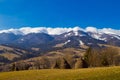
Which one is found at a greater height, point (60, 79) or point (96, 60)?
point (96, 60)

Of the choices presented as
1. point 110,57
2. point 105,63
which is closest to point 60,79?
point 105,63

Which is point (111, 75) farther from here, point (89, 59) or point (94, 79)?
point (89, 59)

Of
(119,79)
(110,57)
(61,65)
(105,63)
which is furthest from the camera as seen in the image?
(110,57)

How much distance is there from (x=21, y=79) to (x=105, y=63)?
229 feet

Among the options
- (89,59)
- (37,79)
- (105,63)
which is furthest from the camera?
(89,59)

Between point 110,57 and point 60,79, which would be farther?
point 110,57

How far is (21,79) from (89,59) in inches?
3372

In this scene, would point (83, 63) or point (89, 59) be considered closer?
point (83, 63)

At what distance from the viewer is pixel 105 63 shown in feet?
416

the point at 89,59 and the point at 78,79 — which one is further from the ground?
the point at 89,59

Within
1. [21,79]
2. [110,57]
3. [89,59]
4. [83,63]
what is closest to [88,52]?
[89,59]

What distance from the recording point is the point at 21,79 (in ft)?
204

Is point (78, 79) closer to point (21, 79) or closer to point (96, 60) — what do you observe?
point (21, 79)

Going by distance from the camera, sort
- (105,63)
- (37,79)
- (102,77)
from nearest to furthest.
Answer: (102,77), (37,79), (105,63)
